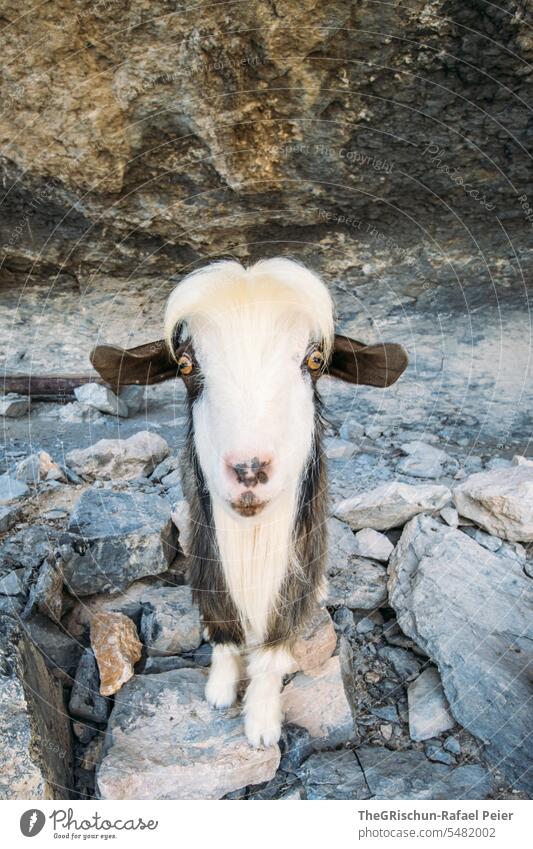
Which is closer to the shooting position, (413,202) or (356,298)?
(413,202)

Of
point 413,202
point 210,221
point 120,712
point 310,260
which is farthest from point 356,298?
point 120,712

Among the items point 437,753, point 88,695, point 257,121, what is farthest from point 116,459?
point 437,753

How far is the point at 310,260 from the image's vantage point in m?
3.46

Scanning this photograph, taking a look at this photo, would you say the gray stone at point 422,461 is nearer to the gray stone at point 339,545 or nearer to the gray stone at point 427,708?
the gray stone at point 339,545

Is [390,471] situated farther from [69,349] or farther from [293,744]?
[69,349]

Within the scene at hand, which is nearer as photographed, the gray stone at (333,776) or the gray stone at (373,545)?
the gray stone at (333,776)

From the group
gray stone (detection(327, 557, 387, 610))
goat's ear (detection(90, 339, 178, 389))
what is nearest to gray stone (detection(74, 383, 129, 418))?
goat's ear (detection(90, 339, 178, 389))

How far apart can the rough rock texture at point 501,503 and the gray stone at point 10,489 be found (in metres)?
2.03

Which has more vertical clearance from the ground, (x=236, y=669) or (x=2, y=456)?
(x=2, y=456)

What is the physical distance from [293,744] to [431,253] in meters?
2.72

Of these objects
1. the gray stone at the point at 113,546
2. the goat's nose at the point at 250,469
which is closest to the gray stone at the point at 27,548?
the gray stone at the point at 113,546

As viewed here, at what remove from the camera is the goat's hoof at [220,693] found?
1625mm

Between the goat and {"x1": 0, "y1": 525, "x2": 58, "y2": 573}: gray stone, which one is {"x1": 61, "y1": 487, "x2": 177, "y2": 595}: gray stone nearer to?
{"x1": 0, "y1": 525, "x2": 58, "y2": 573}: gray stone

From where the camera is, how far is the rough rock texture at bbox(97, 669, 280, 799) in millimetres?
1413
